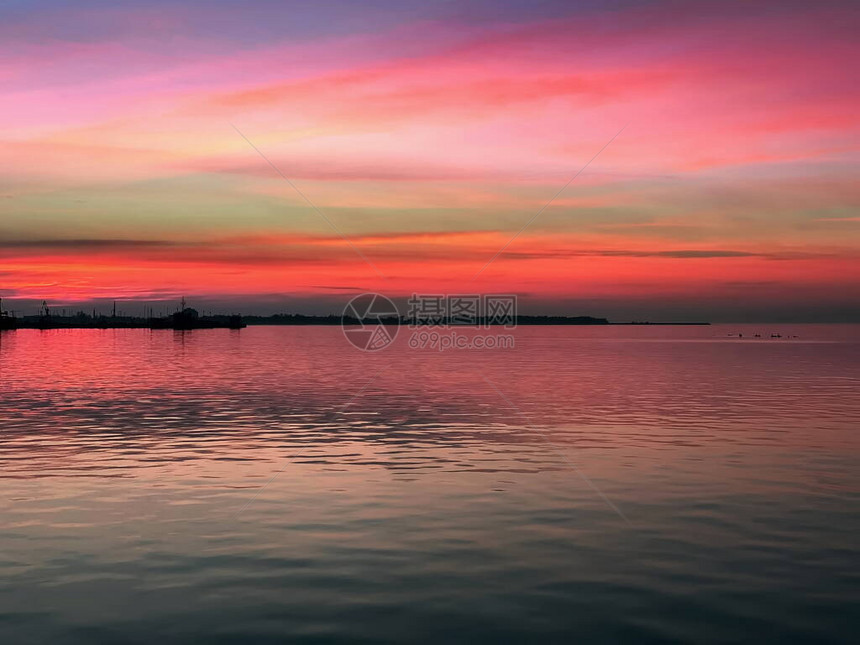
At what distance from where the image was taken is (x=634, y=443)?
34969 millimetres

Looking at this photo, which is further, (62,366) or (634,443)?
(62,366)

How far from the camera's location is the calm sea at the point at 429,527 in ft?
46.0

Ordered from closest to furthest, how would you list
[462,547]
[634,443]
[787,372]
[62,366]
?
[462,547]
[634,443]
[787,372]
[62,366]

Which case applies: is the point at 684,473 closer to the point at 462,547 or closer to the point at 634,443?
the point at 634,443

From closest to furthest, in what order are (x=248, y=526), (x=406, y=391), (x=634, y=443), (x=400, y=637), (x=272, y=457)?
(x=400, y=637) < (x=248, y=526) < (x=272, y=457) < (x=634, y=443) < (x=406, y=391)

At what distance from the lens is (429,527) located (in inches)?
804

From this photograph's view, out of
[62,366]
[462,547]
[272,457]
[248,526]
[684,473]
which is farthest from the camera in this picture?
[62,366]

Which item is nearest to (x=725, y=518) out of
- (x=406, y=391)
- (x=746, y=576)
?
(x=746, y=576)

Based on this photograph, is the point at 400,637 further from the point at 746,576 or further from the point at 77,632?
the point at 746,576

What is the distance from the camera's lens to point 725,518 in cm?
2127

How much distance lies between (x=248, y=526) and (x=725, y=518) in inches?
471

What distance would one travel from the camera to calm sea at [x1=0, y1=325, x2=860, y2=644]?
14.0 metres

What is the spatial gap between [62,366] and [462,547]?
286ft

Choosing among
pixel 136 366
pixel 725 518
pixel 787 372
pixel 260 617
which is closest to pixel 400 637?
pixel 260 617
